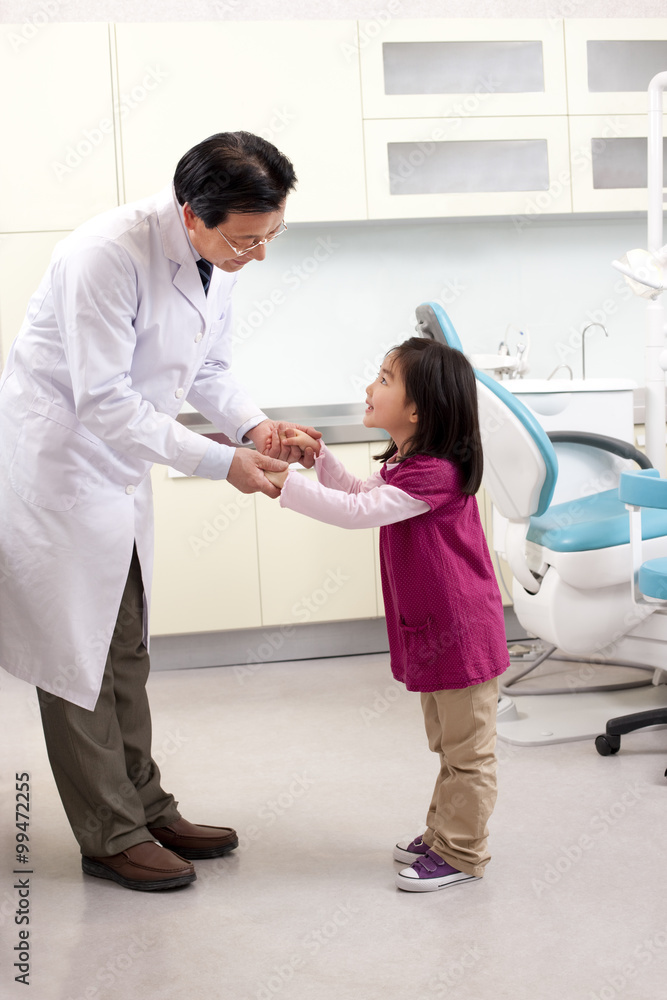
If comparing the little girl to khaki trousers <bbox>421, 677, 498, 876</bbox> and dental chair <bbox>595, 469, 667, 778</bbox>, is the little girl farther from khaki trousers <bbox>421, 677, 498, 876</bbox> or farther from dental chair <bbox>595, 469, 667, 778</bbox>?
dental chair <bbox>595, 469, 667, 778</bbox>

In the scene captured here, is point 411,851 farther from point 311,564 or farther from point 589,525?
point 311,564

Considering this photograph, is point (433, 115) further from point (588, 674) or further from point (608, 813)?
point (608, 813)

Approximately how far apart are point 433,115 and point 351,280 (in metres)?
0.69

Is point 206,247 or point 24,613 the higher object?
point 206,247

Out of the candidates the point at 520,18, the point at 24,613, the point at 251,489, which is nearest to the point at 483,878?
the point at 251,489

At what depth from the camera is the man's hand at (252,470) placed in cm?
154

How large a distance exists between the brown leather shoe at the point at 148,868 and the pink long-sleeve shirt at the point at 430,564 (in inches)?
20.7

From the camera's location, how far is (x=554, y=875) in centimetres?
167

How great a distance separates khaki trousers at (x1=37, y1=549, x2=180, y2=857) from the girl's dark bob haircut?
0.60m

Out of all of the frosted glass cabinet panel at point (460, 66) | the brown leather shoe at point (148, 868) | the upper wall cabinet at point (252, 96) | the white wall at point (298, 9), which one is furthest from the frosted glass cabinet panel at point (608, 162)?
the brown leather shoe at point (148, 868)

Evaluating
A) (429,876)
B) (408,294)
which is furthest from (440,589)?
(408,294)

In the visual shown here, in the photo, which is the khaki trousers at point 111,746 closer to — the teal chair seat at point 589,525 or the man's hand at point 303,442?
the man's hand at point 303,442

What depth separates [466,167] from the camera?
3.37 meters

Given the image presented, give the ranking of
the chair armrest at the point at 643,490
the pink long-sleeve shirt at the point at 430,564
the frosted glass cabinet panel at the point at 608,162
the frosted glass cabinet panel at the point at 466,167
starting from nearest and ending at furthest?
the pink long-sleeve shirt at the point at 430,564, the chair armrest at the point at 643,490, the frosted glass cabinet panel at the point at 466,167, the frosted glass cabinet panel at the point at 608,162
